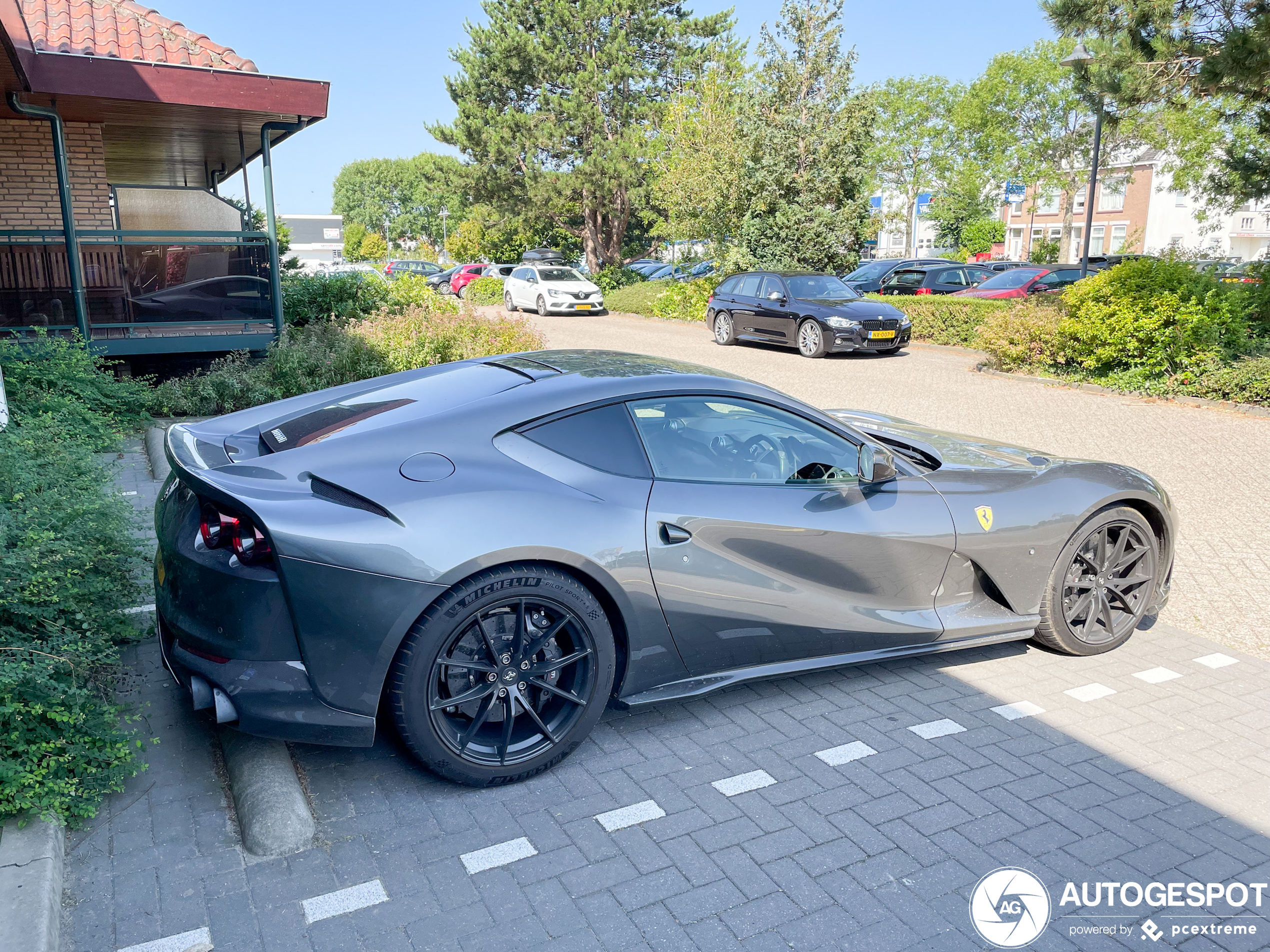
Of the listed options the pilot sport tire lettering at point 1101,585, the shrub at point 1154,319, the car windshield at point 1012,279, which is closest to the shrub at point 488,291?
the car windshield at point 1012,279

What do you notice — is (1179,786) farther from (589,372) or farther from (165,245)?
(165,245)

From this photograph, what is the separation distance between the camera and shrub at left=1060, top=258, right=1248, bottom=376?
474 inches

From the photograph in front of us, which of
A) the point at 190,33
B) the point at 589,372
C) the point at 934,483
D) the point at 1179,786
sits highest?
the point at 190,33

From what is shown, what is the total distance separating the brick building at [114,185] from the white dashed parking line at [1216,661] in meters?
10.4

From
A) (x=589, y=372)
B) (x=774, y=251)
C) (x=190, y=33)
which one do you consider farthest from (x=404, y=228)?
(x=589, y=372)

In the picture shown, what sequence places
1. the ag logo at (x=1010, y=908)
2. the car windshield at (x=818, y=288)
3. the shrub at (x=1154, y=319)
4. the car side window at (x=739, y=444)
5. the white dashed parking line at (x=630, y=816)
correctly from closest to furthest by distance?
1. the ag logo at (x=1010, y=908)
2. the white dashed parking line at (x=630, y=816)
3. the car side window at (x=739, y=444)
4. the shrub at (x=1154, y=319)
5. the car windshield at (x=818, y=288)

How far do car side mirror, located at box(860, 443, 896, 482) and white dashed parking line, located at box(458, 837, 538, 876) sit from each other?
1.98m

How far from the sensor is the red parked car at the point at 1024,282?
19.6m

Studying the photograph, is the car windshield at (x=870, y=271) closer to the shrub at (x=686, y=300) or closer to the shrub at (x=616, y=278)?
the shrub at (x=686, y=300)

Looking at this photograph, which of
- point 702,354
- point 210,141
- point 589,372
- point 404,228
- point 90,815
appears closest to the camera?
point 90,815

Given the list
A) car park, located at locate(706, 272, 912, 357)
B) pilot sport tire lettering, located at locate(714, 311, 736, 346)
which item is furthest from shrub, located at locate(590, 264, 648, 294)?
car park, located at locate(706, 272, 912, 357)

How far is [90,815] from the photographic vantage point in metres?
2.95

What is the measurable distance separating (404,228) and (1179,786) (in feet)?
371

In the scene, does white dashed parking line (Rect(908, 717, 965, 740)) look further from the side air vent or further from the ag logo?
the side air vent
